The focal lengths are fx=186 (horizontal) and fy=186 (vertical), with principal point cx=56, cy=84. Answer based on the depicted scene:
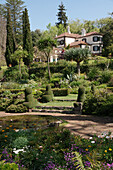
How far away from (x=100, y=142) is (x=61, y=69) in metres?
22.9

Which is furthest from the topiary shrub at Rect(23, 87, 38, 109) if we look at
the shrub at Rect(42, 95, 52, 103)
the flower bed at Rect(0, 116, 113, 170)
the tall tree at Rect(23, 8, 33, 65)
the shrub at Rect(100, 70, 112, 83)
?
the tall tree at Rect(23, 8, 33, 65)

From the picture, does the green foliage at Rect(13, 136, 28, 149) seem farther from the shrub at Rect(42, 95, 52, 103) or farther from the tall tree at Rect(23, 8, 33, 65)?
the tall tree at Rect(23, 8, 33, 65)

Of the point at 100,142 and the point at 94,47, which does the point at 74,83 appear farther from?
the point at 94,47

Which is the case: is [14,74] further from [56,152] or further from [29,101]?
[56,152]

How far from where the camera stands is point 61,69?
2698 cm

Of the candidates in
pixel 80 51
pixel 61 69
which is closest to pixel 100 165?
pixel 80 51

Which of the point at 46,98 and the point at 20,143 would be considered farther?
the point at 46,98

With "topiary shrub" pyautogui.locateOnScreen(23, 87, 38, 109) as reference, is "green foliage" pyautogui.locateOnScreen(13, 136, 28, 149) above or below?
above

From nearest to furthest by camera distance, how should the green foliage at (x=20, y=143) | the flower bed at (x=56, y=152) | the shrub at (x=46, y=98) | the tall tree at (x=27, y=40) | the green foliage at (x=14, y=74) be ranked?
the flower bed at (x=56, y=152), the green foliage at (x=20, y=143), the shrub at (x=46, y=98), the green foliage at (x=14, y=74), the tall tree at (x=27, y=40)

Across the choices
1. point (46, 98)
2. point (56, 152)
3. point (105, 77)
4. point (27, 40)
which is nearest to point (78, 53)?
point (105, 77)

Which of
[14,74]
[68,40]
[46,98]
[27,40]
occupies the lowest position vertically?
[46,98]

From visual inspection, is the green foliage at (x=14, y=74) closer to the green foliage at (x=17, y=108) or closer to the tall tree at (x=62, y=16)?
the green foliage at (x=17, y=108)

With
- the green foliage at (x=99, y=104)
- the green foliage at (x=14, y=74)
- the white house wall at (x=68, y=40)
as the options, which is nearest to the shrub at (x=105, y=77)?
the green foliage at (x=99, y=104)

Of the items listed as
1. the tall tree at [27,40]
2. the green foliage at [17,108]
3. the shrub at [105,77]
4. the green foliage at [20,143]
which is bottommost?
the green foliage at [17,108]
